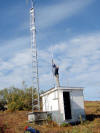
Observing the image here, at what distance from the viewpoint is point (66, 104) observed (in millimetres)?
20234

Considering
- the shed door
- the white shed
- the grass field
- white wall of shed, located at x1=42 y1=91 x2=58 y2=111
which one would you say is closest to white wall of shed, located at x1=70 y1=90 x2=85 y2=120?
the white shed

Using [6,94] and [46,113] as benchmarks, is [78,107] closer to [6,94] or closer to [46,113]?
[46,113]

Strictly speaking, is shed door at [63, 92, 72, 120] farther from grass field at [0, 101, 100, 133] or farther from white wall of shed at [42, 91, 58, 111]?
grass field at [0, 101, 100, 133]

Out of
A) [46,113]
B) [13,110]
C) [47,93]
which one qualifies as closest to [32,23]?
[47,93]

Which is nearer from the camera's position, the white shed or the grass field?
the grass field

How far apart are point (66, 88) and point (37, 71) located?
11.4 feet

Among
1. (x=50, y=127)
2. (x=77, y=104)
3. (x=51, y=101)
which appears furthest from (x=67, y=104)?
(x=50, y=127)

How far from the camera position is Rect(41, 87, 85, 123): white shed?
1873cm

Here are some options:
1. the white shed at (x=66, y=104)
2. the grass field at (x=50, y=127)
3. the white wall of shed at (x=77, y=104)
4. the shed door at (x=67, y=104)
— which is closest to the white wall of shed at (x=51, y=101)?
the white shed at (x=66, y=104)

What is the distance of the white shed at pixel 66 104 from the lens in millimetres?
18730

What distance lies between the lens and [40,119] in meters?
18.4

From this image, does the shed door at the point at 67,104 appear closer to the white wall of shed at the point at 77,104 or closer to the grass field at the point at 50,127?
the white wall of shed at the point at 77,104

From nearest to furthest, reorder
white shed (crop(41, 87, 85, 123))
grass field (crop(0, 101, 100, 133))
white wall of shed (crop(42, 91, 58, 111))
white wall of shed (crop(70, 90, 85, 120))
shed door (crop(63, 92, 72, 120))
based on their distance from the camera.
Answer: grass field (crop(0, 101, 100, 133)), white shed (crop(41, 87, 85, 123)), white wall of shed (crop(70, 90, 85, 120)), white wall of shed (crop(42, 91, 58, 111)), shed door (crop(63, 92, 72, 120))

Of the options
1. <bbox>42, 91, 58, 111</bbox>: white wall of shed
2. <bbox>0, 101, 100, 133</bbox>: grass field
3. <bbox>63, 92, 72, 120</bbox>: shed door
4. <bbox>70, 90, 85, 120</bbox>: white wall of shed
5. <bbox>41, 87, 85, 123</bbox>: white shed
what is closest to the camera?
<bbox>0, 101, 100, 133</bbox>: grass field
